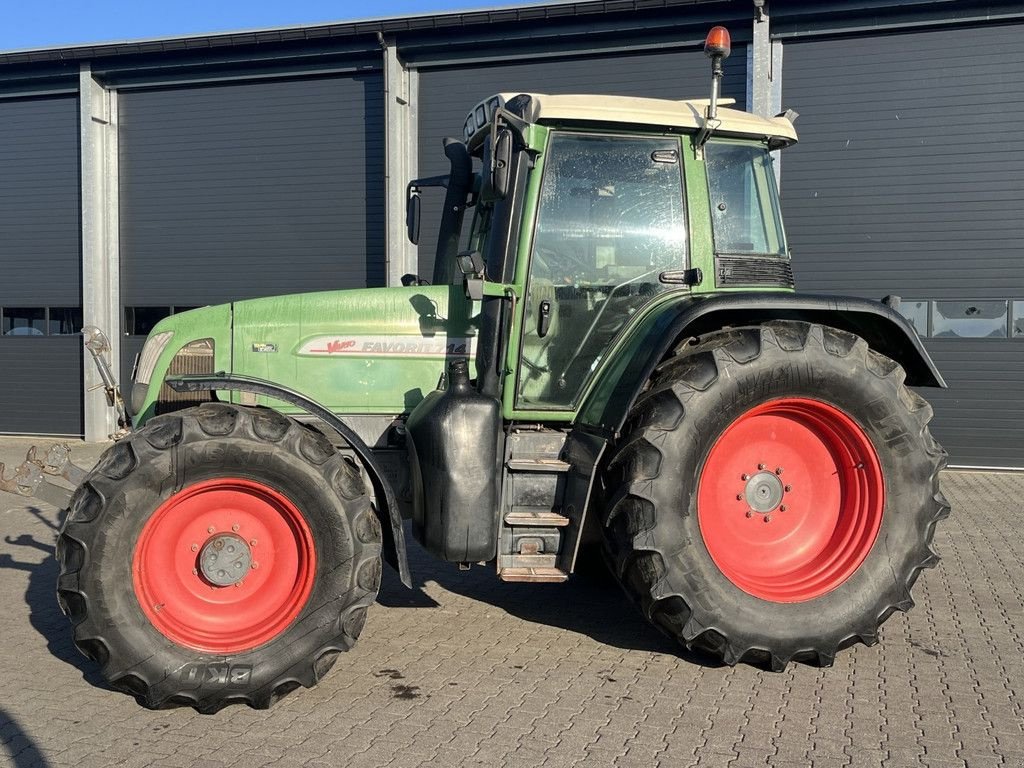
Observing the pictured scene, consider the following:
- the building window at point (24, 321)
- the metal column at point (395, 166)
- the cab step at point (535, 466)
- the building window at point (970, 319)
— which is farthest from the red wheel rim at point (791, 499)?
the building window at point (24, 321)

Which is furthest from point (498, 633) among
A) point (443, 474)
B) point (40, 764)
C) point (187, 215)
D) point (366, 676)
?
point (187, 215)

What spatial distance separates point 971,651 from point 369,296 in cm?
341

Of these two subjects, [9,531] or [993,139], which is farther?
[993,139]

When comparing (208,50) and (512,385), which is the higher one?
(208,50)

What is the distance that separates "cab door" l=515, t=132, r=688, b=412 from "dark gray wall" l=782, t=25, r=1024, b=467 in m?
7.16

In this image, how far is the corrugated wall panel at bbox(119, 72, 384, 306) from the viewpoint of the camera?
40.0 ft

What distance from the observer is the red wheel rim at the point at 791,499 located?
4211 mm

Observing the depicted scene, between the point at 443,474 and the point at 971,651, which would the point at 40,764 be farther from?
the point at 971,651

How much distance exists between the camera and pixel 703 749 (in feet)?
11.0

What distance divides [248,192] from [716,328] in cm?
960

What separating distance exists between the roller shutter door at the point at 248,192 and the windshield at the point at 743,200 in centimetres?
812

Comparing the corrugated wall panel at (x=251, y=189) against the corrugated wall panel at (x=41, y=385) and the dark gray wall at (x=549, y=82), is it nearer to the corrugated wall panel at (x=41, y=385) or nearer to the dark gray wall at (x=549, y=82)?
the dark gray wall at (x=549, y=82)

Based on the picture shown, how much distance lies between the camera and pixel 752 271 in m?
4.50

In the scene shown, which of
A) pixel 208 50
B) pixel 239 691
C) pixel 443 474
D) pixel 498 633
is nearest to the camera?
pixel 239 691
